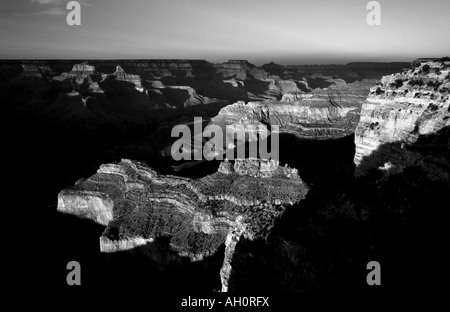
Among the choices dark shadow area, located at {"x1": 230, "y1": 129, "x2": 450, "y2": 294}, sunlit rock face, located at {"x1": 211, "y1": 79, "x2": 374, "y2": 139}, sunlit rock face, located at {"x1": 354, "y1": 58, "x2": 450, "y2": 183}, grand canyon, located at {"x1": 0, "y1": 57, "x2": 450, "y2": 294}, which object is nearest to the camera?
dark shadow area, located at {"x1": 230, "y1": 129, "x2": 450, "y2": 294}

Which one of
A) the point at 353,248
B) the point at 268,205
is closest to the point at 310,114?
the point at 268,205

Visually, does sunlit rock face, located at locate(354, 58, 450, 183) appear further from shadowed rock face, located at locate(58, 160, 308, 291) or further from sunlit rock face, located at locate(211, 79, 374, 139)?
sunlit rock face, located at locate(211, 79, 374, 139)

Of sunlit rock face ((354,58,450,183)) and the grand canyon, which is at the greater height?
sunlit rock face ((354,58,450,183))

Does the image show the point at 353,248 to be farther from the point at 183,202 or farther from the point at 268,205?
the point at 183,202

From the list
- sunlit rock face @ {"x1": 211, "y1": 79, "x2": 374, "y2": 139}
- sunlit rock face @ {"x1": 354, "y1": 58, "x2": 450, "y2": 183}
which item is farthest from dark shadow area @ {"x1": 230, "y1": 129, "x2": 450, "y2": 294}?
sunlit rock face @ {"x1": 211, "y1": 79, "x2": 374, "y2": 139}

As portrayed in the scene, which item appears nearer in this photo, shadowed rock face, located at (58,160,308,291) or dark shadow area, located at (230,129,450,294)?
dark shadow area, located at (230,129,450,294)

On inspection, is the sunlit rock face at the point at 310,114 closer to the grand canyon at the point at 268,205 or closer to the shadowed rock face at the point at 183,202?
the grand canyon at the point at 268,205
